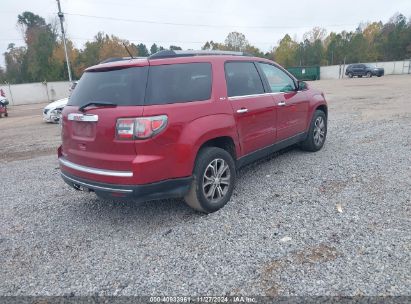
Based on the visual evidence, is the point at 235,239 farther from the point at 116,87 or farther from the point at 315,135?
the point at 315,135

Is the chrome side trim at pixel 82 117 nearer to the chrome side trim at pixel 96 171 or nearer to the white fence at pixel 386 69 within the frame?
the chrome side trim at pixel 96 171

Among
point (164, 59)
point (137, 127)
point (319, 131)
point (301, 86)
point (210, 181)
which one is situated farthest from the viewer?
point (319, 131)

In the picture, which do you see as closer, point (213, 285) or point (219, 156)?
point (213, 285)

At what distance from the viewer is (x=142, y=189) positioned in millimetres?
3152

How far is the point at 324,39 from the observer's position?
7469 centimetres

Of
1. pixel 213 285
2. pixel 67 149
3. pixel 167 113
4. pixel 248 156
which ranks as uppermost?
pixel 167 113

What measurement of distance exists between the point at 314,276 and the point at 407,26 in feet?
231

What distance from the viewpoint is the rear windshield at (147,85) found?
10.4 ft

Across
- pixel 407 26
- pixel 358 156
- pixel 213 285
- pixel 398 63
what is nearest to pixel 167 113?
pixel 213 285

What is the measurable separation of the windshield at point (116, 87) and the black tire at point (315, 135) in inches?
143

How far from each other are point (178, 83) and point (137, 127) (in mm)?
710

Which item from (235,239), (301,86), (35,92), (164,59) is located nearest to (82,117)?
(164,59)

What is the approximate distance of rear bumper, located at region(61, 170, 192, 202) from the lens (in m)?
3.15

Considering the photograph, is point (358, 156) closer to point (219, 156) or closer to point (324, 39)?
point (219, 156)
